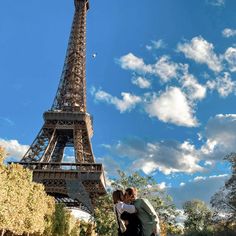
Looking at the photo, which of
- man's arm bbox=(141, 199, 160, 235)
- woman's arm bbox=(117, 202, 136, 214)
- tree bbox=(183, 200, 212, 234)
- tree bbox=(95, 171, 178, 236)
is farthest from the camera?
tree bbox=(183, 200, 212, 234)

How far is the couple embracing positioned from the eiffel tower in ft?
140

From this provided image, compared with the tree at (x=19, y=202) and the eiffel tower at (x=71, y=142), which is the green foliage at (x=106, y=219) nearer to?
the tree at (x=19, y=202)

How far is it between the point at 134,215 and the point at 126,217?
0.15 meters

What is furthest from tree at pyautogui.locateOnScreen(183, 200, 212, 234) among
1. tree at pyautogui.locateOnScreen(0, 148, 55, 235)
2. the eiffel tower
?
tree at pyautogui.locateOnScreen(0, 148, 55, 235)

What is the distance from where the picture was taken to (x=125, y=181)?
25.5 m

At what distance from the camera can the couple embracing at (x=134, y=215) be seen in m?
6.09

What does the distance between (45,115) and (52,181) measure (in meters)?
11.3

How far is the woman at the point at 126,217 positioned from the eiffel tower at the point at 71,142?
4275 cm

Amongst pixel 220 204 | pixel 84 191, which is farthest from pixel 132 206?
pixel 84 191

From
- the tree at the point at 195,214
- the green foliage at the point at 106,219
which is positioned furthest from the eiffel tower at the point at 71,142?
the tree at the point at 195,214

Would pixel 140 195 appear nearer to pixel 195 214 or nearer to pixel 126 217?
pixel 126 217

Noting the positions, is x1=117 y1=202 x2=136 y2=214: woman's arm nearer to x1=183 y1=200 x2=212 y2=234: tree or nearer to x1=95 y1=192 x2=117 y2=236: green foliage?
x1=95 y1=192 x2=117 y2=236: green foliage

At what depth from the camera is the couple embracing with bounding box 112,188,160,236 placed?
6086 millimetres

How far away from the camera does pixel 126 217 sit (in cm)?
639
